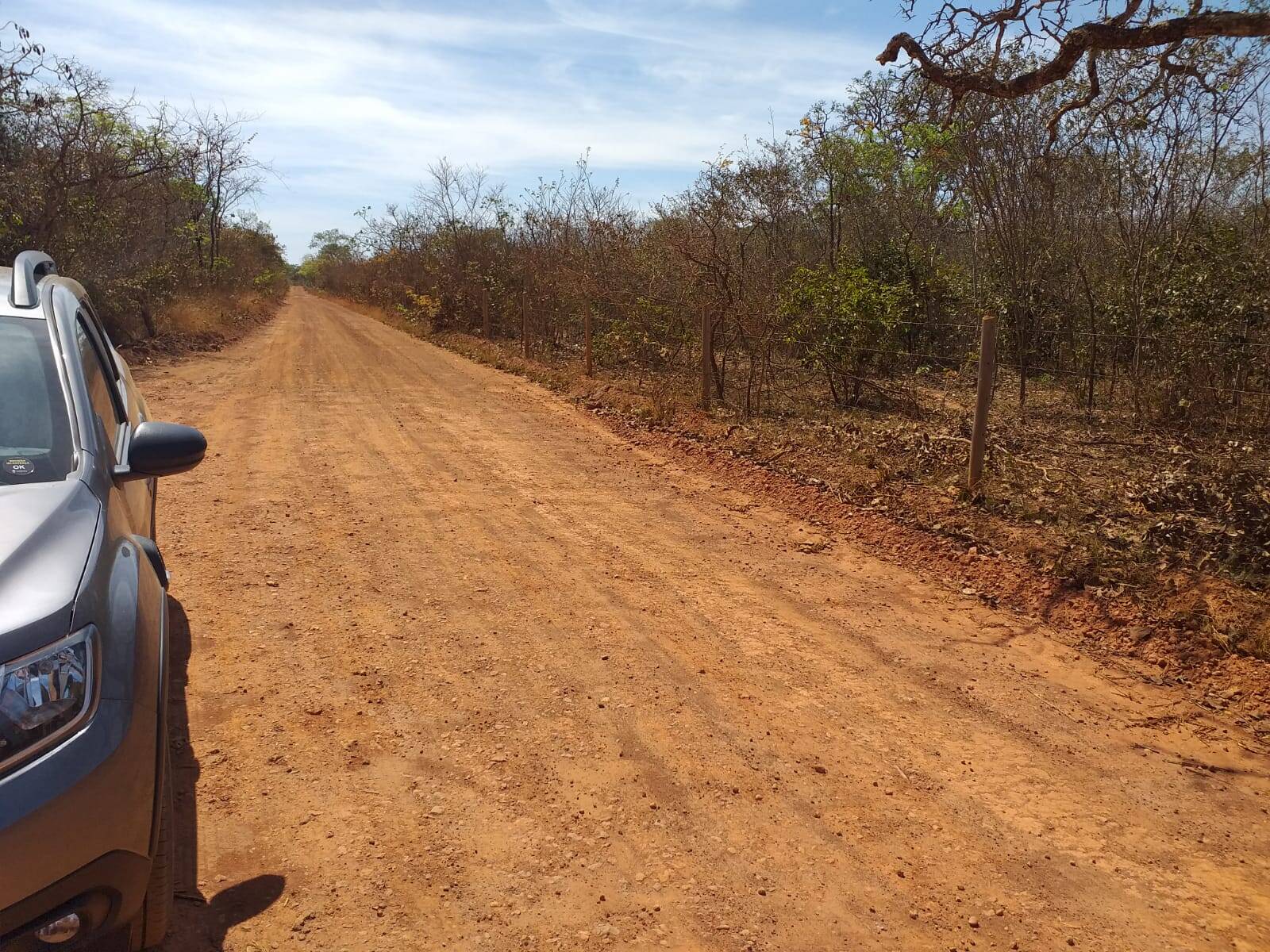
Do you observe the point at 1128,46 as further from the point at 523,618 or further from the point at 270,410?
the point at 270,410

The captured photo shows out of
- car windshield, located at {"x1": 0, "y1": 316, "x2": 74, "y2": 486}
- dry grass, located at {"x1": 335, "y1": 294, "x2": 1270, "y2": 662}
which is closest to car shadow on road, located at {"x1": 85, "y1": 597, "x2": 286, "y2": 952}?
car windshield, located at {"x1": 0, "y1": 316, "x2": 74, "y2": 486}

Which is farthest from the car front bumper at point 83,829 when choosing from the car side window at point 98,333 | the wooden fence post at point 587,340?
the wooden fence post at point 587,340

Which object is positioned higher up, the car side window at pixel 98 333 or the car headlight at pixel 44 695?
the car side window at pixel 98 333

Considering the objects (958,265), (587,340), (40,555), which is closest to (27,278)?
Result: (40,555)

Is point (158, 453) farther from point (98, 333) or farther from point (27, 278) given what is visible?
point (98, 333)

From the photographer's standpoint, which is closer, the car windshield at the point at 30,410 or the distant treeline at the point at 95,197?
the car windshield at the point at 30,410

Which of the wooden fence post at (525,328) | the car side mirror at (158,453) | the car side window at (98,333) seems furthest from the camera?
the wooden fence post at (525,328)

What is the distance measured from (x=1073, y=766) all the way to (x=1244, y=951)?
100cm

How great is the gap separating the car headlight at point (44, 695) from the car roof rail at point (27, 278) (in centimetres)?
188

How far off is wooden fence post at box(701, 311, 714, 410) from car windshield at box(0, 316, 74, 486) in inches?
328

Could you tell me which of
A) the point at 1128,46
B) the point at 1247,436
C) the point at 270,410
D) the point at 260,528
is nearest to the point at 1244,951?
the point at 1128,46

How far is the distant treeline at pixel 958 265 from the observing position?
9289 millimetres

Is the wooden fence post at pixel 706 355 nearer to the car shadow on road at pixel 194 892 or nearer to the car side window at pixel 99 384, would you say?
the car side window at pixel 99 384

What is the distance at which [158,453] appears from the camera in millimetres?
2771
